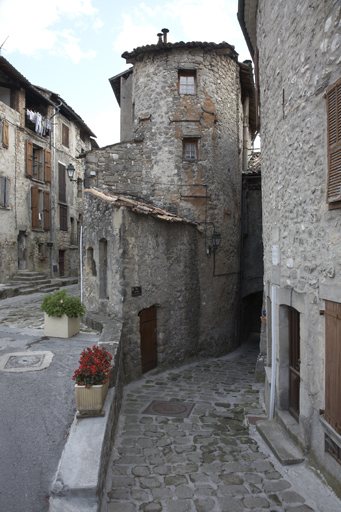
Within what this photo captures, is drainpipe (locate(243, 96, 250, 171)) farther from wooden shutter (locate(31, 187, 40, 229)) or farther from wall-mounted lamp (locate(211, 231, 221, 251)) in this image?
wooden shutter (locate(31, 187, 40, 229))

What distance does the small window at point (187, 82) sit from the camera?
12.2 m

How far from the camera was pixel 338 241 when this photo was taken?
12.6 ft

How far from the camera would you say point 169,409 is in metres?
7.00

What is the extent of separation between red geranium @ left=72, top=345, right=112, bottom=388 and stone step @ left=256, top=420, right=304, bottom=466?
2.50m

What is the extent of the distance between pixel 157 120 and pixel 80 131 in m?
14.4

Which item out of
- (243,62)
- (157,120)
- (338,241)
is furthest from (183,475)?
(243,62)

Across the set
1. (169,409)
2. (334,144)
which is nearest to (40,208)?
(169,409)

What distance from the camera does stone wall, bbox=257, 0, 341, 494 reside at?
13.4 ft

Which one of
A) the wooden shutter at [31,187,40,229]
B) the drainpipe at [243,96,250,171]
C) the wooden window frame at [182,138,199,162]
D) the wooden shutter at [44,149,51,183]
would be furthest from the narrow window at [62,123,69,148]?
the wooden window frame at [182,138,199,162]

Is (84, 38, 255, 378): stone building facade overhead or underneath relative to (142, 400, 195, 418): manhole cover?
overhead

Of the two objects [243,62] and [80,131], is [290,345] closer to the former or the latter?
[243,62]

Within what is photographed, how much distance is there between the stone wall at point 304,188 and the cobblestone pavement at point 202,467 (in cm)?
53

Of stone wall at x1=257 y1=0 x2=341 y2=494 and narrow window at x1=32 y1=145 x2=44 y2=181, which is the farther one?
narrow window at x1=32 y1=145 x2=44 y2=181

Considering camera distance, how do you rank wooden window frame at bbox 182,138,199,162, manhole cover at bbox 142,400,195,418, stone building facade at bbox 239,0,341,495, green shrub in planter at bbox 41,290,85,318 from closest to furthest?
stone building facade at bbox 239,0,341,495
manhole cover at bbox 142,400,195,418
green shrub in planter at bbox 41,290,85,318
wooden window frame at bbox 182,138,199,162
